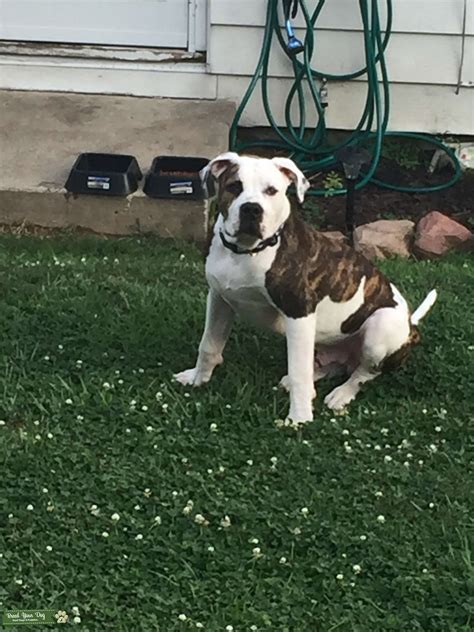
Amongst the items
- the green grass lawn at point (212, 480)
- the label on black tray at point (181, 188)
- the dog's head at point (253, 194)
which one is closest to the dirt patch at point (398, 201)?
the label on black tray at point (181, 188)

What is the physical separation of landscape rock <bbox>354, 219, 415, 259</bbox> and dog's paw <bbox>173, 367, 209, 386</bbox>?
209cm

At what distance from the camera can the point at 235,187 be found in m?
4.12

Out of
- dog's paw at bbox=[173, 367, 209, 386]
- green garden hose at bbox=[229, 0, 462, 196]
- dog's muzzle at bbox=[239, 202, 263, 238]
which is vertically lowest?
dog's paw at bbox=[173, 367, 209, 386]

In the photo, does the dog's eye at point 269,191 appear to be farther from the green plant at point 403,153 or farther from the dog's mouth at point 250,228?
the green plant at point 403,153

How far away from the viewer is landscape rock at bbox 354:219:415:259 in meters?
6.70

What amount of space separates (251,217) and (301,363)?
26.7 inches

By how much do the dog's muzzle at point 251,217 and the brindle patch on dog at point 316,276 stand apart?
10.7 inches

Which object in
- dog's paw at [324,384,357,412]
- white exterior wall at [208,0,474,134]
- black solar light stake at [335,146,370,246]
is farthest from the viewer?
white exterior wall at [208,0,474,134]

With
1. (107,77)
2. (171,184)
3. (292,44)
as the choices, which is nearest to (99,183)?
(171,184)

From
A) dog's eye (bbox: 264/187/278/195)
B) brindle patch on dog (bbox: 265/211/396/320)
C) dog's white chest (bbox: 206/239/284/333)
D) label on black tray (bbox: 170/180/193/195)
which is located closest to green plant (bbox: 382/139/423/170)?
label on black tray (bbox: 170/180/193/195)

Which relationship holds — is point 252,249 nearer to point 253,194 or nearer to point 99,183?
point 253,194

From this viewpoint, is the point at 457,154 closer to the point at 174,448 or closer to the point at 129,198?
the point at 129,198
